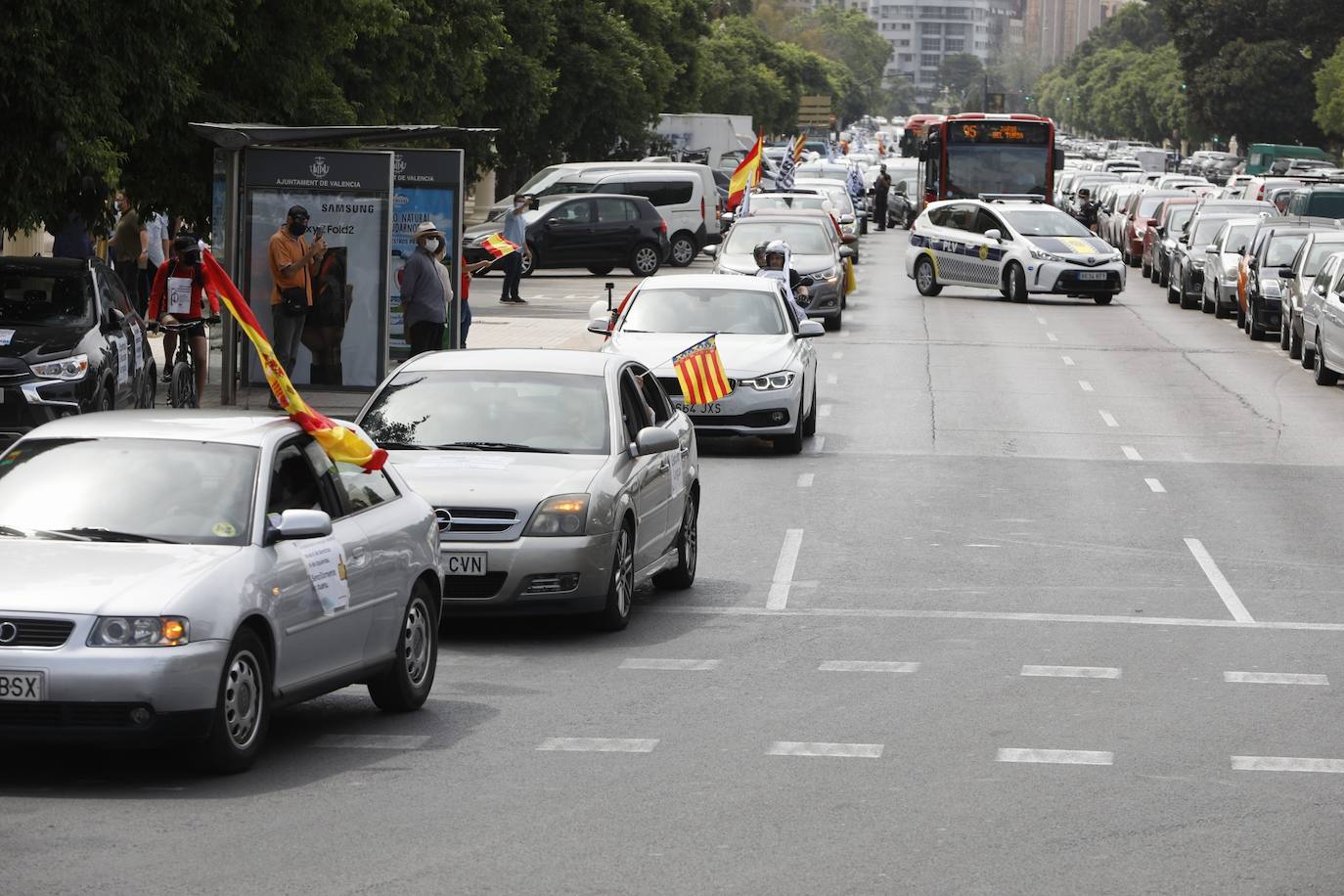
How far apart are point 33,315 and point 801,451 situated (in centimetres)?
Answer: 704

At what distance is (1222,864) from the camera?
24.7 feet

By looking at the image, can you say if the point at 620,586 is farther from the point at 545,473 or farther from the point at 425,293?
the point at 425,293

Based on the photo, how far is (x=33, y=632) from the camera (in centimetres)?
818

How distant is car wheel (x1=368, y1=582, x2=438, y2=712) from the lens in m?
10.1

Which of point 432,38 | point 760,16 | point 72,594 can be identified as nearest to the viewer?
point 72,594

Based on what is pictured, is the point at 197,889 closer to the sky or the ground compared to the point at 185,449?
closer to the ground

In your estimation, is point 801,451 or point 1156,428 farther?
point 1156,428

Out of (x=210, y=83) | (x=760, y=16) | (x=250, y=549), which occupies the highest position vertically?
(x=760, y=16)

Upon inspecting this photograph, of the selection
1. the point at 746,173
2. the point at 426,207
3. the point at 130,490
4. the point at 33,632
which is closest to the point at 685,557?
the point at 130,490

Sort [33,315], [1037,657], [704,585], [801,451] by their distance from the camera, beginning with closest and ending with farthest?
[1037,657]
[704,585]
[33,315]
[801,451]

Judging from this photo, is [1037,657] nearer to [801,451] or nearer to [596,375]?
[596,375]

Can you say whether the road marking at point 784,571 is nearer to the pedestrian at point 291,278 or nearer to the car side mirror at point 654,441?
the car side mirror at point 654,441

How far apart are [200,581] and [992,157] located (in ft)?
154

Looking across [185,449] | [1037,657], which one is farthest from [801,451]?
[185,449]
